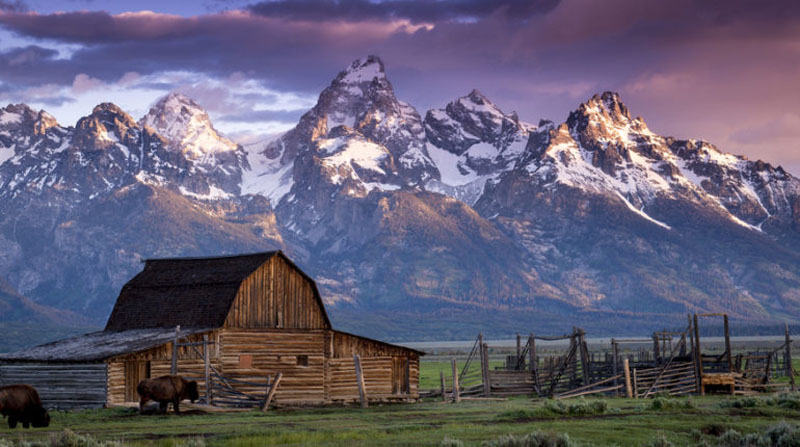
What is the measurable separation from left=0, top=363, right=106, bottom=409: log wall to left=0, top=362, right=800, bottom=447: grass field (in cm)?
272

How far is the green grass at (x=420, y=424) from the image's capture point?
33.5 meters

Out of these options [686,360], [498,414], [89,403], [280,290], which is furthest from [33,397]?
[686,360]

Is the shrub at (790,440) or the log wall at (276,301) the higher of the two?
the log wall at (276,301)

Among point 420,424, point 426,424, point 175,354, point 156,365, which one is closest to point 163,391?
point 175,354

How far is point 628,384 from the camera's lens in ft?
178

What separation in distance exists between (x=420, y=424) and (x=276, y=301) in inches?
811

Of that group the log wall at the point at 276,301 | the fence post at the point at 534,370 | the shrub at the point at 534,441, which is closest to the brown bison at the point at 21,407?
the shrub at the point at 534,441

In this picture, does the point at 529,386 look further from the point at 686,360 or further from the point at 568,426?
the point at 568,426

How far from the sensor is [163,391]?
146 feet

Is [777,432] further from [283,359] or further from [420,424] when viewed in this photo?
[283,359]

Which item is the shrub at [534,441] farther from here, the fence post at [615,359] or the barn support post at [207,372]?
the fence post at [615,359]

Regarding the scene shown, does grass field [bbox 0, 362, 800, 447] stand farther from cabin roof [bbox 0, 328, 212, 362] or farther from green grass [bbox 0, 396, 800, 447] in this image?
cabin roof [bbox 0, 328, 212, 362]

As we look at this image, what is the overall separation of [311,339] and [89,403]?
12.9 metres

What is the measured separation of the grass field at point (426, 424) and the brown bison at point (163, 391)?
0.80 m
